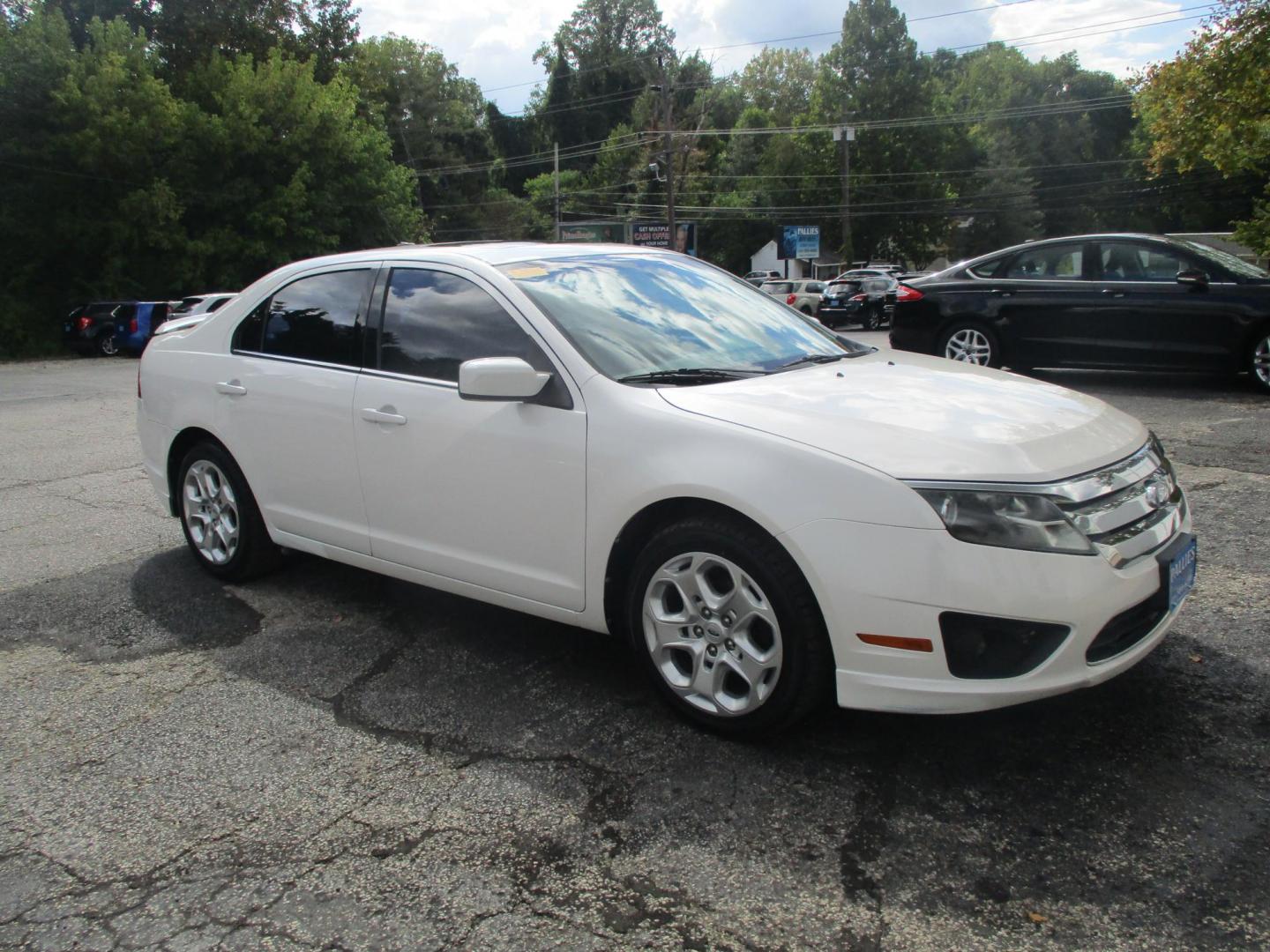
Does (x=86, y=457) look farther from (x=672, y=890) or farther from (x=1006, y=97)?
(x=1006, y=97)

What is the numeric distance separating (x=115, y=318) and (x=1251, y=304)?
24.8 metres

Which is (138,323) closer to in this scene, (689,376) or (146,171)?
(146,171)

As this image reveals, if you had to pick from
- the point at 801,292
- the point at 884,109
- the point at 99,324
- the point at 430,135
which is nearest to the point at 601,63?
the point at 430,135

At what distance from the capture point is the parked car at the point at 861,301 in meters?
27.7

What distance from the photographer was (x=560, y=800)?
2988 millimetres

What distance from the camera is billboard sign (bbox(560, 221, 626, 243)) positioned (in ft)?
185

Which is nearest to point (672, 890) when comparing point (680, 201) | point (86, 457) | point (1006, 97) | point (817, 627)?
point (817, 627)

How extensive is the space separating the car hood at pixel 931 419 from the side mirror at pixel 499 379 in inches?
17.5

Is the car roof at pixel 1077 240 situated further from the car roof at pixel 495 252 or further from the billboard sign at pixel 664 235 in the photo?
the billboard sign at pixel 664 235

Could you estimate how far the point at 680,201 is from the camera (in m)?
76.1

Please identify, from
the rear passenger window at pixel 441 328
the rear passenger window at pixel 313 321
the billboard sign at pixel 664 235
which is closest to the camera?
the rear passenger window at pixel 441 328

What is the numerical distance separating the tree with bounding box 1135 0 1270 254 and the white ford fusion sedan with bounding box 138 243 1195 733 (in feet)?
57.4

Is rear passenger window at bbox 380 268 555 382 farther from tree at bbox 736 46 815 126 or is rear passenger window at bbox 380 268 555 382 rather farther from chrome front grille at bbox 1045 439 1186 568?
tree at bbox 736 46 815 126

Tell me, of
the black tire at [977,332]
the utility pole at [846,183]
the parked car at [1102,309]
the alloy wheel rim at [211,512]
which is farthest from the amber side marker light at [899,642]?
the utility pole at [846,183]
